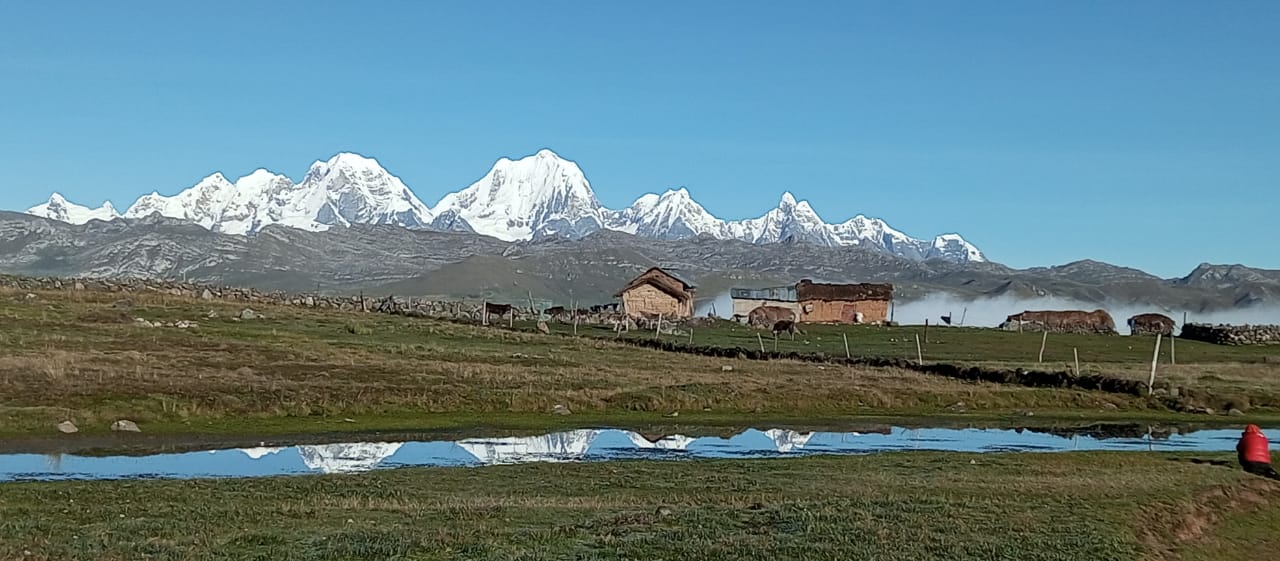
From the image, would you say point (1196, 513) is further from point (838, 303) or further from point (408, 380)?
point (838, 303)

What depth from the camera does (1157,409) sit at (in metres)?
56.3

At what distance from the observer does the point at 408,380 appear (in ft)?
171

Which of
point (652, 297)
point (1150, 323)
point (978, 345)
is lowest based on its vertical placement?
point (978, 345)

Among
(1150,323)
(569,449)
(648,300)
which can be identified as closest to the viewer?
(569,449)

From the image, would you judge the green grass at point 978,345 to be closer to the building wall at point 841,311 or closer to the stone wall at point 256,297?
the stone wall at point 256,297

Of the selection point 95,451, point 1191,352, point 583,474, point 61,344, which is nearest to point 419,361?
point 61,344

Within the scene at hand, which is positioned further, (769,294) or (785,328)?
(769,294)

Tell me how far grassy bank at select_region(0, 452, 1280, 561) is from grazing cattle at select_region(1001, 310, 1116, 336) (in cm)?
10161

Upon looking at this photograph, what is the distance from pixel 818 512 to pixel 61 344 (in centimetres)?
4256

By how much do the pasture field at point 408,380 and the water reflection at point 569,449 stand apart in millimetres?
4221

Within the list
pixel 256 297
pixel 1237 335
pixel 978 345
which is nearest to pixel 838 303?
pixel 1237 335

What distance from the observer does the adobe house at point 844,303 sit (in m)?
146

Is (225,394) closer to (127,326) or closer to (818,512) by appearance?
(127,326)

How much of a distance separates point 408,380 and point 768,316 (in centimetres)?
7976
